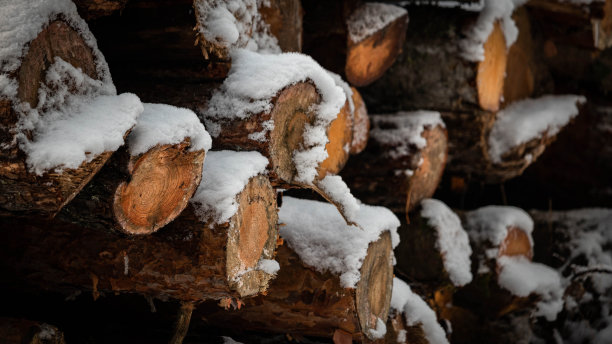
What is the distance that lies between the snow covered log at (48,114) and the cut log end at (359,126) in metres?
1.46

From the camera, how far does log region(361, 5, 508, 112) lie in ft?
9.56

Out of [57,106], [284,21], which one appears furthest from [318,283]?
[57,106]

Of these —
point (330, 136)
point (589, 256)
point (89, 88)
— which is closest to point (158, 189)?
point (89, 88)

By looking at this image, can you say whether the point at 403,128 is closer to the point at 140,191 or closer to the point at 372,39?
the point at 372,39

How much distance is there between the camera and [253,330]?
2002 mm

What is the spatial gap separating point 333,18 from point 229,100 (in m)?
1.06

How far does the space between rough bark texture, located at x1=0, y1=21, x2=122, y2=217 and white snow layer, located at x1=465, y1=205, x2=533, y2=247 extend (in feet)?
8.68

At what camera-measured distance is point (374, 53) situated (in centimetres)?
254

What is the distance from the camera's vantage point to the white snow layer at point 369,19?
2359 mm

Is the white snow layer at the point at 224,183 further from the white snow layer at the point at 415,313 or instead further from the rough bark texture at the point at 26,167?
the white snow layer at the point at 415,313

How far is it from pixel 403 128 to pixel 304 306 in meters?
1.21

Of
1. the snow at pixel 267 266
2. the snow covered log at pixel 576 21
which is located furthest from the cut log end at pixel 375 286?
the snow covered log at pixel 576 21

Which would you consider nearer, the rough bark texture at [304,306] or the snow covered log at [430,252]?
the rough bark texture at [304,306]

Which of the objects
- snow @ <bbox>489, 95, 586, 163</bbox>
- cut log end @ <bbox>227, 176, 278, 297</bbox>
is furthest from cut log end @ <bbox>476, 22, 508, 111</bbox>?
cut log end @ <bbox>227, 176, 278, 297</bbox>
